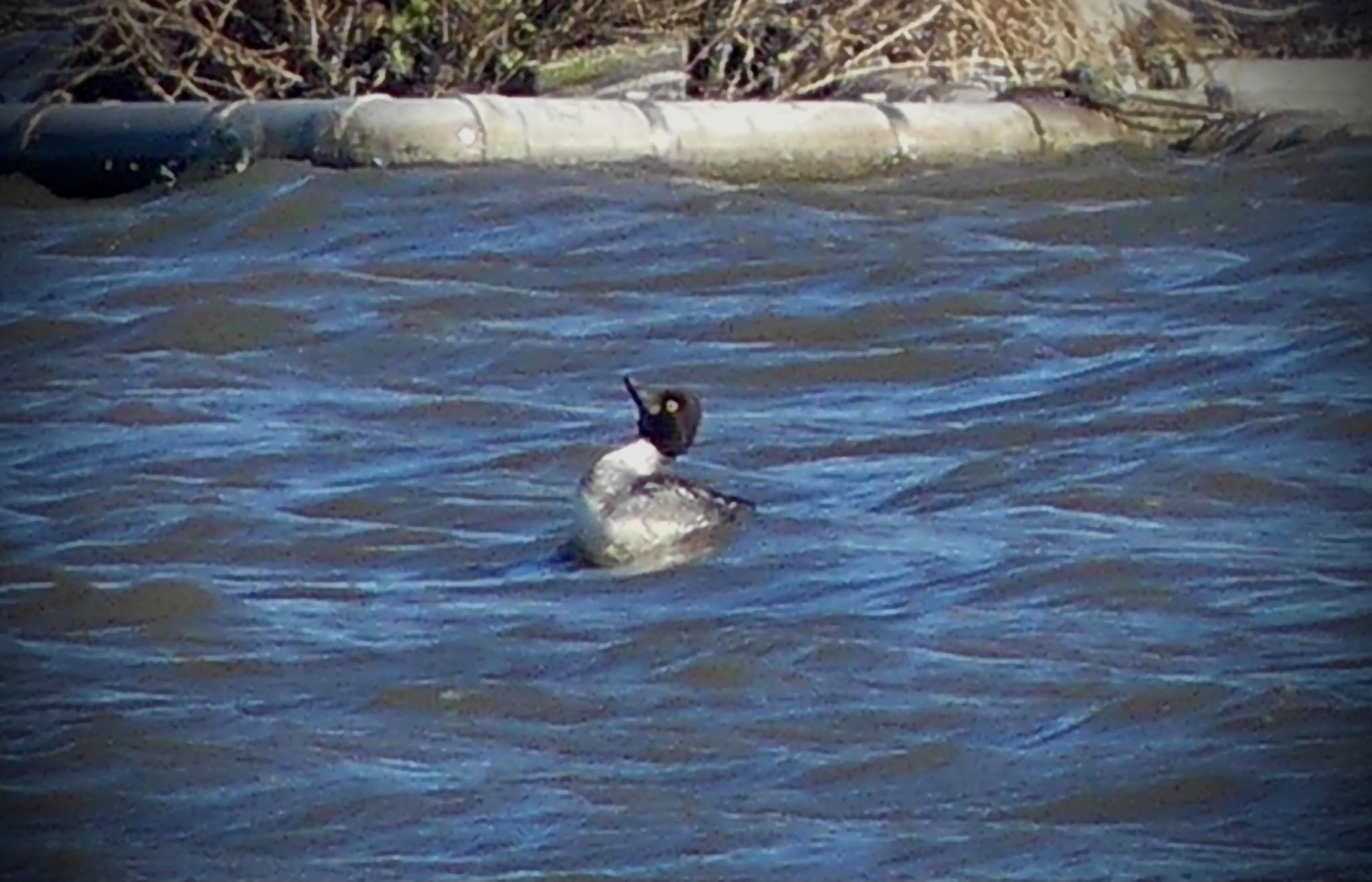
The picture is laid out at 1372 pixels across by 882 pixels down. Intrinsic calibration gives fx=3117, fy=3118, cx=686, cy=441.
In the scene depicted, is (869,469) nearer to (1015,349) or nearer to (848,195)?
(1015,349)

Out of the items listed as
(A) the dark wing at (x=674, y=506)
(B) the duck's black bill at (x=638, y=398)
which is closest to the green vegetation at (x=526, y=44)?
(B) the duck's black bill at (x=638, y=398)

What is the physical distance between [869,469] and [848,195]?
336cm

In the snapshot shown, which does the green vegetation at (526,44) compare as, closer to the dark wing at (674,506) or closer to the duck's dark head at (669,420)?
the duck's dark head at (669,420)

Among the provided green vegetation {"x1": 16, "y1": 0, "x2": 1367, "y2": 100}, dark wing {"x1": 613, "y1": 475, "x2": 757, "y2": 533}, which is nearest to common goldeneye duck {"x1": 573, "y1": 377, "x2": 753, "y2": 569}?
dark wing {"x1": 613, "y1": 475, "x2": 757, "y2": 533}

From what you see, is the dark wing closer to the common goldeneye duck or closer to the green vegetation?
the common goldeneye duck

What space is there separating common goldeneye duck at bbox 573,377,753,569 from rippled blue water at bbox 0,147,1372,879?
0.29 feet

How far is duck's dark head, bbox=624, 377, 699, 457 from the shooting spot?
24.2ft

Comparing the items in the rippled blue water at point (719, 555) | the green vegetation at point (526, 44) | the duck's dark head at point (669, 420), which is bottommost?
the rippled blue water at point (719, 555)

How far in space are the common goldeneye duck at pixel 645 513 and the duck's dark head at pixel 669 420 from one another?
0.04m

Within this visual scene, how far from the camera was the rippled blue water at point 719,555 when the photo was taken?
543 cm

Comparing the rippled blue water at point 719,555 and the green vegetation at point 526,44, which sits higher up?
the green vegetation at point 526,44

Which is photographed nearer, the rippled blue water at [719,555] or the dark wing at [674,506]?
the rippled blue water at [719,555]

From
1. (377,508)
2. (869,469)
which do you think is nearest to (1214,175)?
(869,469)

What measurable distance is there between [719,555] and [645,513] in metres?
0.20
